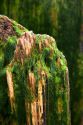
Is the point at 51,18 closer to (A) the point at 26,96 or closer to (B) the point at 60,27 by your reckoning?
(B) the point at 60,27

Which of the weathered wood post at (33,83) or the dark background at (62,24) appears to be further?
the dark background at (62,24)

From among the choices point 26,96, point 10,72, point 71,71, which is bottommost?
point 71,71

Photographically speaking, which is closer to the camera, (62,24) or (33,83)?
(33,83)

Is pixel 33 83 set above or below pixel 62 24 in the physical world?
below

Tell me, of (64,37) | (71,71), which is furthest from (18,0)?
(71,71)
